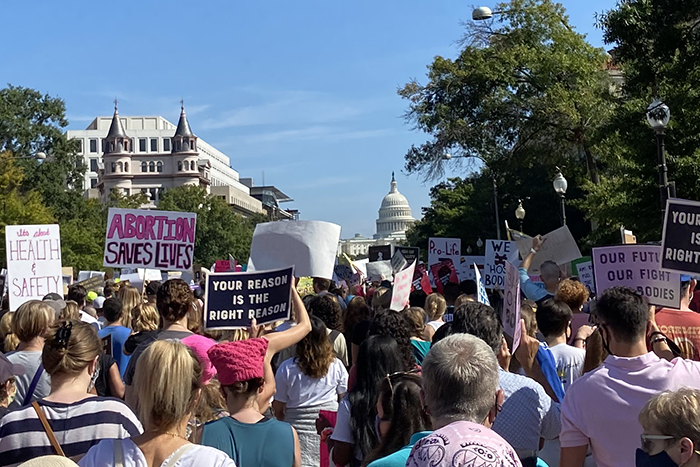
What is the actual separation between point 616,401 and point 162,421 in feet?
6.70

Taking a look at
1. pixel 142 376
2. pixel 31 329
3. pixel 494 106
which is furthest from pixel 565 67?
pixel 142 376

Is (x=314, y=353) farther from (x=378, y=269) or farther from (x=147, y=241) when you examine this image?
(x=378, y=269)

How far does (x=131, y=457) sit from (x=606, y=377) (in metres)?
2.17

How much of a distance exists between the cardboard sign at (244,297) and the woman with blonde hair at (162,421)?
310 cm

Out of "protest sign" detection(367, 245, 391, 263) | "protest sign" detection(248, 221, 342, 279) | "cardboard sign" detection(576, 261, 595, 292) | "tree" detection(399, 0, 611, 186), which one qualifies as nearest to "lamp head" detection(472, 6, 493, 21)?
"tree" detection(399, 0, 611, 186)

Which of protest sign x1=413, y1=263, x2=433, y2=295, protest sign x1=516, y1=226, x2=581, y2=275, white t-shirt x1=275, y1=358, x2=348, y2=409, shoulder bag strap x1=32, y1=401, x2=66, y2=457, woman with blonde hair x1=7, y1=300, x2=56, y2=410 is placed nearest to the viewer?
shoulder bag strap x1=32, y1=401, x2=66, y2=457

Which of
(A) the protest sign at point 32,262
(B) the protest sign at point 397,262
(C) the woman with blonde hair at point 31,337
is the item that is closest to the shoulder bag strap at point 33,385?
(C) the woman with blonde hair at point 31,337

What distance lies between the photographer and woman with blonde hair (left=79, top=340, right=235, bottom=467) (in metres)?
3.79

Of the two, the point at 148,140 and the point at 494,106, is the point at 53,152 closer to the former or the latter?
the point at 494,106

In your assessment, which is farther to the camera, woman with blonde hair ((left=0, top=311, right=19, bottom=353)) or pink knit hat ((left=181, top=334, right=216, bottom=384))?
woman with blonde hair ((left=0, top=311, right=19, bottom=353))

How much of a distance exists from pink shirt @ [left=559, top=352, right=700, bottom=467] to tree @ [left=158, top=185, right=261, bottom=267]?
86.8 meters

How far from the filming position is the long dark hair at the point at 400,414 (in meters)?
4.26

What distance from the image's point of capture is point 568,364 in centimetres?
655

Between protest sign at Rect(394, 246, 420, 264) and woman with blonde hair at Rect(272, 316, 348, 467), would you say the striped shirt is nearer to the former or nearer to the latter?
woman with blonde hair at Rect(272, 316, 348, 467)
